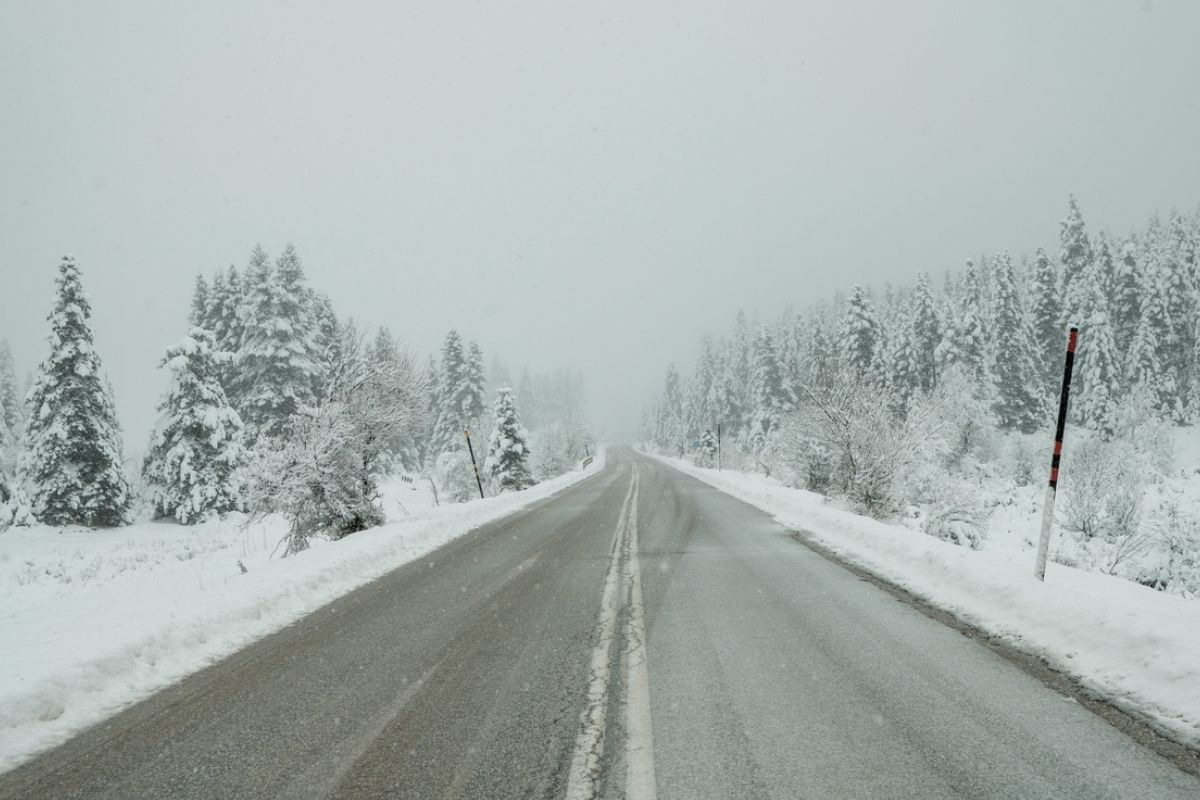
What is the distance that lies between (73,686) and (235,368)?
34.7 metres

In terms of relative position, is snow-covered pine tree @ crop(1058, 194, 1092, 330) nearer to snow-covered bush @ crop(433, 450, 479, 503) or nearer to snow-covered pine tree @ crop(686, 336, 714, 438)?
snow-covered pine tree @ crop(686, 336, 714, 438)

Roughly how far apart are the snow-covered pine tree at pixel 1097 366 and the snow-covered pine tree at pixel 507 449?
37.6 meters

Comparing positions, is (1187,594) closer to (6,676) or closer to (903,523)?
(903,523)

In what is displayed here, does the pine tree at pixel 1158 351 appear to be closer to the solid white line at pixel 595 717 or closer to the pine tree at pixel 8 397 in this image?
the solid white line at pixel 595 717

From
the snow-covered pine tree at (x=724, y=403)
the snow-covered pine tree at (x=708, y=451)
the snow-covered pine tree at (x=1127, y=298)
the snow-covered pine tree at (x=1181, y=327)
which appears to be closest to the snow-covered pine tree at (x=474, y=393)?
the snow-covered pine tree at (x=708, y=451)

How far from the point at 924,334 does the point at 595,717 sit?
52777 mm

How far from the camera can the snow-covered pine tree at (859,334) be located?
44250mm

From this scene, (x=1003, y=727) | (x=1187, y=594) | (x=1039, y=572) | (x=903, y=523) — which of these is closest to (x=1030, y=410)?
(x=903, y=523)

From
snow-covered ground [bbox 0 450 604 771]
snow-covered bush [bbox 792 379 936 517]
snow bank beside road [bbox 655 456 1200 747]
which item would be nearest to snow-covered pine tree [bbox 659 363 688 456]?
snow-covered bush [bbox 792 379 936 517]

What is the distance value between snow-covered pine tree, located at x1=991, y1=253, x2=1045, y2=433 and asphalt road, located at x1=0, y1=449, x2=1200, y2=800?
50.0 metres

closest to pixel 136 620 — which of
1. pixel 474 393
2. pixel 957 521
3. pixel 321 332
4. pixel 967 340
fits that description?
pixel 957 521

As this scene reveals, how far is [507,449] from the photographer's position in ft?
114

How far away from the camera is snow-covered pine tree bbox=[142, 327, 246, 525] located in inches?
1023

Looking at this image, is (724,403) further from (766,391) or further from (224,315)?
(224,315)
